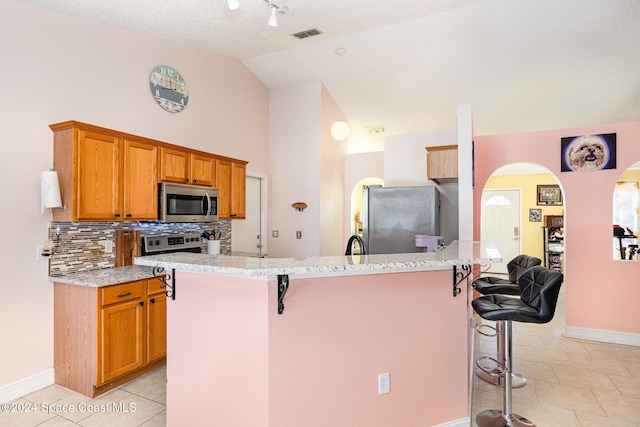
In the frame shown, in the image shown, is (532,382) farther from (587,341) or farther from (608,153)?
(608,153)

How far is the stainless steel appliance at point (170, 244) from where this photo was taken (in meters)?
3.41

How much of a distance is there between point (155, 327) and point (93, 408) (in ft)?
2.34

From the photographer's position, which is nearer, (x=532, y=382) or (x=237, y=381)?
(x=237, y=381)

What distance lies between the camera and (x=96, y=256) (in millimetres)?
3105

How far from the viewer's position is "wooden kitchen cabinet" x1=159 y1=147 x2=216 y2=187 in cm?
341

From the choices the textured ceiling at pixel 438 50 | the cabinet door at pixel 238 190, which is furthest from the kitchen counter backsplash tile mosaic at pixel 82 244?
the textured ceiling at pixel 438 50

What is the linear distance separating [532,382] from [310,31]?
4207mm

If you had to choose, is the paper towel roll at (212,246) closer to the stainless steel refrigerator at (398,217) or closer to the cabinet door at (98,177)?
the cabinet door at (98,177)

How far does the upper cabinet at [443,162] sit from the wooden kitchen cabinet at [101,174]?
322cm

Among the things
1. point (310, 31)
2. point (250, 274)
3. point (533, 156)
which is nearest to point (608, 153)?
point (533, 156)

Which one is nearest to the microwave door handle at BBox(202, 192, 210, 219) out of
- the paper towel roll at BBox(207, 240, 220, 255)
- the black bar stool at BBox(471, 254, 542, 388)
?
the paper towel roll at BBox(207, 240, 220, 255)

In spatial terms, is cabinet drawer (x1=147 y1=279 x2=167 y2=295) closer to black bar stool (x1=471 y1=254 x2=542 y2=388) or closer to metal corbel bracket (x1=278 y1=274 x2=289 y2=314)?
metal corbel bracket (x1=278 y1=274 x2=289 y2=314)

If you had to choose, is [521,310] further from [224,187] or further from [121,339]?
[224,187]

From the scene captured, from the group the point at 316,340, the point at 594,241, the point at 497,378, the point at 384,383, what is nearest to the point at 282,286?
the point at 316,340
